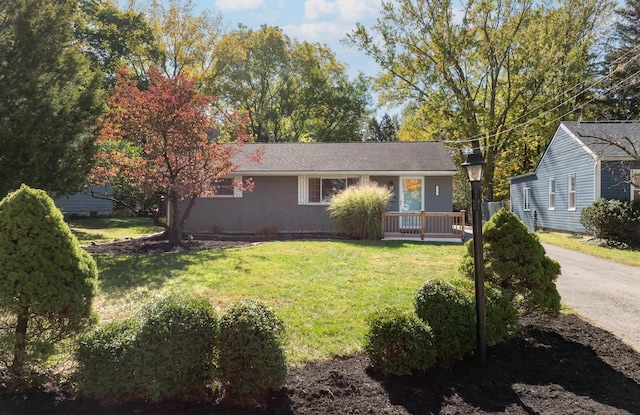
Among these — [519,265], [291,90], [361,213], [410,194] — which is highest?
[291,90]

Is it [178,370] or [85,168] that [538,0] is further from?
[178,370]

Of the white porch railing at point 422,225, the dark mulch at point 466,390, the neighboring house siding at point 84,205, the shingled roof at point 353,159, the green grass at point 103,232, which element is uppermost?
the shingled roof at point 353,159

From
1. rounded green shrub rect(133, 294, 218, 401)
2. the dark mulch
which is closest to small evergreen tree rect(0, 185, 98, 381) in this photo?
the dark mulch

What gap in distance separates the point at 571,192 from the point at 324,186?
11.0 m

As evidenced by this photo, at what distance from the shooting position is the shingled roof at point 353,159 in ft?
53.4

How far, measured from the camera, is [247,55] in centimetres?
3466

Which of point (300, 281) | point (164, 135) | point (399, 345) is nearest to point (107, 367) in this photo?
point (399, 345)

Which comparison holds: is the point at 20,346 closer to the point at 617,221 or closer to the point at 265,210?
the point at 265,210

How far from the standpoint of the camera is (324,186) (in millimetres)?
16906

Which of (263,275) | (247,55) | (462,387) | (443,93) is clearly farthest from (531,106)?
(462,387)

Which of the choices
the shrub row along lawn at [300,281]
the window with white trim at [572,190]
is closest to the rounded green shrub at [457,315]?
the shrub row along lawn at [300,281]

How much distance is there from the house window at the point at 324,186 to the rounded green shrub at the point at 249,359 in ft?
45.6

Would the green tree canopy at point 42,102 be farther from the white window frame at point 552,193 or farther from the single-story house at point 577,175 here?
the white window frame at point 552,193

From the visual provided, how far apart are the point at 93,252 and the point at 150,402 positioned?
335 inches
